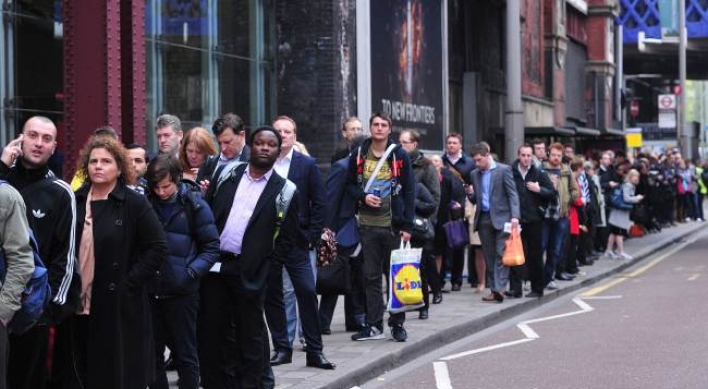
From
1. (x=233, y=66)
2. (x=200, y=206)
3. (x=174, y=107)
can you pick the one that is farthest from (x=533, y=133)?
(x=200, y=206)

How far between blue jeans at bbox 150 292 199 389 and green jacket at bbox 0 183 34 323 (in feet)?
6.47

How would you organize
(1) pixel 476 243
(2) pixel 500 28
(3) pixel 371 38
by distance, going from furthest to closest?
(2) pixel 500 28 < (3) pixel 371 38 < (1) pixel 476 243

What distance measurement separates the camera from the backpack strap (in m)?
8.77

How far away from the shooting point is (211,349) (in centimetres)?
878

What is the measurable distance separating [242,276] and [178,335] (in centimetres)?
53

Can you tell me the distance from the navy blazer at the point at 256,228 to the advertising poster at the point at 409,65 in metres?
12.8

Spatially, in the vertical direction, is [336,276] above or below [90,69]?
below

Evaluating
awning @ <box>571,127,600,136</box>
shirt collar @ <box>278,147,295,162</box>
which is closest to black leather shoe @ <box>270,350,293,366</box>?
shirt collar @ <box>278,147,295,162</box>

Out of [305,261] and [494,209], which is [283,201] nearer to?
[305,261]

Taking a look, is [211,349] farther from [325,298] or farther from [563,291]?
[563,291]

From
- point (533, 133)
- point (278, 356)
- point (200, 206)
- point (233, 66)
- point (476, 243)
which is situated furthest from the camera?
point (533, 133)

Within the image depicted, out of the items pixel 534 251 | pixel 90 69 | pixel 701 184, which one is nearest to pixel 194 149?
pixel 90 69

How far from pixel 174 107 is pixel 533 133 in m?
14.3

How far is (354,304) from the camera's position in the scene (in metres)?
12.6
